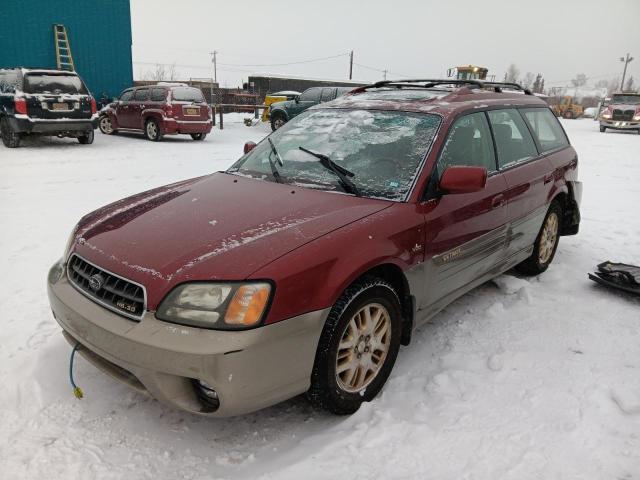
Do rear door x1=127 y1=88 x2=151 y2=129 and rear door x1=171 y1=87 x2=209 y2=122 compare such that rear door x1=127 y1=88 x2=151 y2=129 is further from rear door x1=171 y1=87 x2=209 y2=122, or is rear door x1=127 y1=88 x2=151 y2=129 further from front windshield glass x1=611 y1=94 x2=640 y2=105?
front windshield glass x1=611 y1=94 x2=640 y2=105

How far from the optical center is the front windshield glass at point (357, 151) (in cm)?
289

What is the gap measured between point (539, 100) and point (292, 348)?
150 inches

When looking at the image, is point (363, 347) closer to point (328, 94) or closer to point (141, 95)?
point (141, 95)

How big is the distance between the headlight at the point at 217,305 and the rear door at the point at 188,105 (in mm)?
12084

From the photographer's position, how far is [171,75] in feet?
232

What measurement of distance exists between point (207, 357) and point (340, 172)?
1.46 meters

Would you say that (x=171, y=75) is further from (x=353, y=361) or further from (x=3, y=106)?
(x=353, y=361)

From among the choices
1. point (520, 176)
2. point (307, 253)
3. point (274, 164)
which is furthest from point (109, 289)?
point (520, 176)

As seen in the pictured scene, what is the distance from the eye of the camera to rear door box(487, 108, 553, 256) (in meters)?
3.64

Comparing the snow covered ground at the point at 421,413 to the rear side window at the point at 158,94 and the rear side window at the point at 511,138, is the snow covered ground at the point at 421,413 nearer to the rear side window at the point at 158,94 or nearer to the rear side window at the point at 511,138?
→ the rear side window at the point at 511,138

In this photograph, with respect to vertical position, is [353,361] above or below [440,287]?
below

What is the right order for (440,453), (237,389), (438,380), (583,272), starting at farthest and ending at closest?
(583,272), (438,380), (440,453), (237,389)

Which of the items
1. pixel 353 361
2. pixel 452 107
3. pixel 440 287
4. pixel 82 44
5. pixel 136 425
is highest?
pixel 82 44

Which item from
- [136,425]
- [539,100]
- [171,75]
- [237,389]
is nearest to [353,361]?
[237,389]
